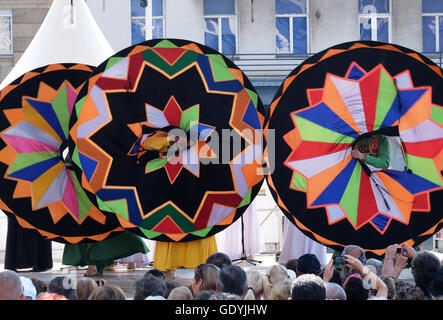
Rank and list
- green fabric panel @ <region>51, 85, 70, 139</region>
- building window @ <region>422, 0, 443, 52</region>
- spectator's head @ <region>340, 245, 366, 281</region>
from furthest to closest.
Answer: building window @ <region>422, 0, 443, 52</region>, green fabric panel @ <region>51, 85, 70, 139</region>, spectator's head @ <region>340, 245, 366, 281</region>

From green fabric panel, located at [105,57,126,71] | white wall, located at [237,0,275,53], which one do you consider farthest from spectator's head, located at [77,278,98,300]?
white wall, located at [237,0,275,53]

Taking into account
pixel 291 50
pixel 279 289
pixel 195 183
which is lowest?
pixel 279 289

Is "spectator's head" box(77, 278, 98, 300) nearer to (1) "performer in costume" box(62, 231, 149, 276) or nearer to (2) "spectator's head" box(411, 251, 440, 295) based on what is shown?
(2) "spectator's head" box(411, 251, 440, 295)

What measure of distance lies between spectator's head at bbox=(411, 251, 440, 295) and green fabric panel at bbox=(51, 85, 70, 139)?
3606mm

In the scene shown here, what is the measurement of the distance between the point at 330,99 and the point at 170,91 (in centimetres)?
127

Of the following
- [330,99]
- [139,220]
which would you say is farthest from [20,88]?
[330,99]

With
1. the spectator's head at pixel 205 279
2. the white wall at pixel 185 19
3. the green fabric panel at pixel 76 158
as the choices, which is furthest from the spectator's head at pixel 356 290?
the white wall at pixel 185 19

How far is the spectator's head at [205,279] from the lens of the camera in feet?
15.9

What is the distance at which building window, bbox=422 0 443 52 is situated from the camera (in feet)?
54.0

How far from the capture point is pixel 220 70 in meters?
6.80

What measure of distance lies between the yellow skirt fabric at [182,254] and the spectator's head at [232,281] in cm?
254

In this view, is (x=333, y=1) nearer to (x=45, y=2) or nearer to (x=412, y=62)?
(x=45, y=2)

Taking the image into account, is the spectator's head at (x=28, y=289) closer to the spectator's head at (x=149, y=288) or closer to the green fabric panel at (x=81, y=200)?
the spectator's head at (x=149, y=288)
